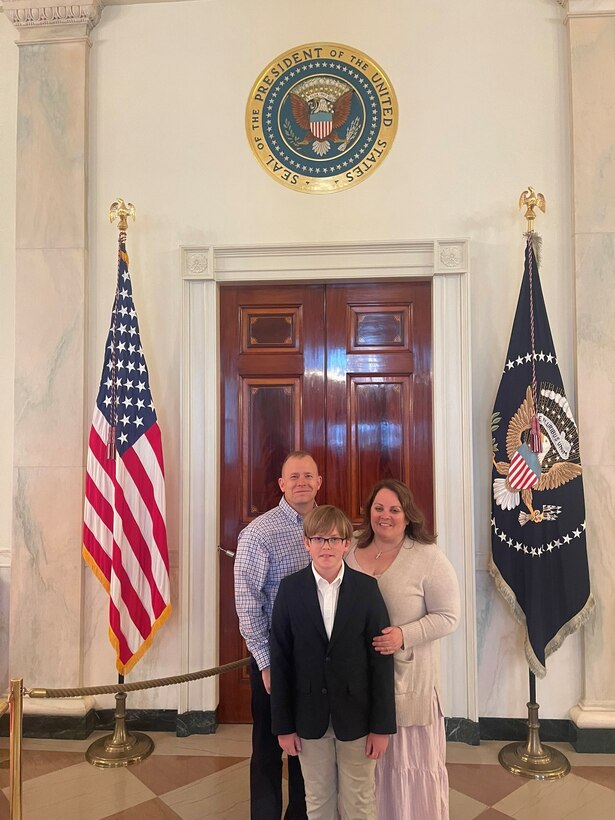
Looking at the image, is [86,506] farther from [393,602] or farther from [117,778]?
[393,602]

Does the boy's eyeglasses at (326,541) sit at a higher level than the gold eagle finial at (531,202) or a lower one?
lower

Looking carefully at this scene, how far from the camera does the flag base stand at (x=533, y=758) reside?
3361 mm

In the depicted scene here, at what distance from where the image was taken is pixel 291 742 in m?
2.27

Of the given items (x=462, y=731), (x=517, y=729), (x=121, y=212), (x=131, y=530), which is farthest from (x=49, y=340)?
(x=517, y=729)

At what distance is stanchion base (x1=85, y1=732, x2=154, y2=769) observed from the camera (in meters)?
3.49

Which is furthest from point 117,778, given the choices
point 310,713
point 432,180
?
point 432,180

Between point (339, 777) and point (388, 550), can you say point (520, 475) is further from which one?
point (339, 777)

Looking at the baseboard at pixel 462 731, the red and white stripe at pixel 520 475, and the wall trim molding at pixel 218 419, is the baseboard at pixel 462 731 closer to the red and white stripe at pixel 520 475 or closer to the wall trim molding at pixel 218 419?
the wall trim molding at pixel 218 419

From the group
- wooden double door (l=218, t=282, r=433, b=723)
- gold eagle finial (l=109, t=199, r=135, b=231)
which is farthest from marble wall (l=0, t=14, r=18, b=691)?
wooden double door (l=218, t=282, r=433, b=723)

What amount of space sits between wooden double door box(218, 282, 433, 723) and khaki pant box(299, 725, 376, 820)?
176cm

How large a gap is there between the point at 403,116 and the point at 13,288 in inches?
110

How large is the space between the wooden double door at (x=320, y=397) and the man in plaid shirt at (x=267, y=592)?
126 centimetres

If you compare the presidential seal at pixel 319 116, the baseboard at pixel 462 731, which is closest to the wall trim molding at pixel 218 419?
the baseboard at pixel 462 731

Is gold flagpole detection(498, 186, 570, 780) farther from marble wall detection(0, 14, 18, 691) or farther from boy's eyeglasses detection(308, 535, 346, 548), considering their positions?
marble wall detection(0, 14, 18, 691)
